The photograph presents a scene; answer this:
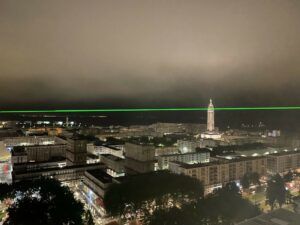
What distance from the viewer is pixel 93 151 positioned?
26.6 meters

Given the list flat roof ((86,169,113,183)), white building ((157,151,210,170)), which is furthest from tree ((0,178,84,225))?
white building ((157,151,210,170))

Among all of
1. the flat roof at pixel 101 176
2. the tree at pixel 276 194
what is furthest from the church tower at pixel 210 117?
the tree at pixel 276 194

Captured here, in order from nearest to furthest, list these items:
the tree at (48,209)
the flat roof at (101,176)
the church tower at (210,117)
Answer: the tree at (48,209) → the flat roof at (101,176) → the church tower at (210,117)

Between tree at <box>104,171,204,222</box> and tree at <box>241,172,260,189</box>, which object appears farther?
tree at <box>241,172,260,189</box>

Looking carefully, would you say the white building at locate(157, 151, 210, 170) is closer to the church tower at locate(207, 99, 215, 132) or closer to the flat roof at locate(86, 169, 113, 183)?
the flat roof at locate(86, 169, 113, 183)

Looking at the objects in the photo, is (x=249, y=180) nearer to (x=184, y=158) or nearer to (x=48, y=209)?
(x=184, y=158)

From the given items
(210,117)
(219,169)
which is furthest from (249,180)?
(210,117)

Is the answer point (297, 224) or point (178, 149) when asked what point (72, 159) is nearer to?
point (178, 149)

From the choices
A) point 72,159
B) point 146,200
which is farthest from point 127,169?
point 146,200

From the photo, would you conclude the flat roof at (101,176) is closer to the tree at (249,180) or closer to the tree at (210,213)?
the tree at (210,213)

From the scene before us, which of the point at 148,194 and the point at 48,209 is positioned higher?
the point at 148,194

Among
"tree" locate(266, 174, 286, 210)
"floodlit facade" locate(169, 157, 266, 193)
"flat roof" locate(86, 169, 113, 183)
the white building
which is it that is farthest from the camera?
the white building

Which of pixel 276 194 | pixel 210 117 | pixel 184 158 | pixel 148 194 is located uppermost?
pixel 210 117

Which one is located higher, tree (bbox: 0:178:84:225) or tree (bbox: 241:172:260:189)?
tree (bbox: 0:178:84:225)
